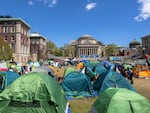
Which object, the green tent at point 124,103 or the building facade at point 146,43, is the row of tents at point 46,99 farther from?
the building facade at point 146,43

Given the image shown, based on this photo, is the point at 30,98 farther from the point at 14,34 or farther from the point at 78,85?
the point at 14,34

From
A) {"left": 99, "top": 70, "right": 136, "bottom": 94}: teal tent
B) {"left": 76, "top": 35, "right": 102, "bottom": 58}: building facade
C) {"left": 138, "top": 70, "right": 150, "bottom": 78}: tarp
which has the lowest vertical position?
{"left": 138, "top": 70, "right": 150, "bottom": 78}: tarp

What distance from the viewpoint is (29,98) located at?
9.20 metres

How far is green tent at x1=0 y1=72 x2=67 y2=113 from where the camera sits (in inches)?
355

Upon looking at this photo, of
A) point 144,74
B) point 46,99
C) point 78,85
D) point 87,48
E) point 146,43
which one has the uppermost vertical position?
point 146,43

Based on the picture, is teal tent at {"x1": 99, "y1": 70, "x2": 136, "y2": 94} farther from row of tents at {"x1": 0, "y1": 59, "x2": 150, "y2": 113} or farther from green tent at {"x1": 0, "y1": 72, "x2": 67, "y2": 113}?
green tent at {"x1": 0, "y1": 72, "x2": 67, "y2": 113}

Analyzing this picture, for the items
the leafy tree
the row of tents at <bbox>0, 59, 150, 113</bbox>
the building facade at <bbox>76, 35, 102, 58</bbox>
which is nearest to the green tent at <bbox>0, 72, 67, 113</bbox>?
the row of tents at <bbox>0, 59, 150, 113</bbox>

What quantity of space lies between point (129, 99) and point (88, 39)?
15436cm

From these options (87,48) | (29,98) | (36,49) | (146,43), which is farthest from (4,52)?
(87,48)

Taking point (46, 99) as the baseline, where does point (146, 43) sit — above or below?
above

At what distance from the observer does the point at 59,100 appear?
403 inches

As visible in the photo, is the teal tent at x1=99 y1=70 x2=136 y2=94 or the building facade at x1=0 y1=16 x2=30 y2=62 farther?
the building facade at x1=0 y1=16 x2=30 y2=62

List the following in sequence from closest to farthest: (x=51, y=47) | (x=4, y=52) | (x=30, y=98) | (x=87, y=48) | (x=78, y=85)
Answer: (x=30, y=98) → (x=78, y=85) → (x=4, y=52) → (x=51, y=47) → (x=87, y=48)

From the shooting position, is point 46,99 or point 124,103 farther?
point 46,99
